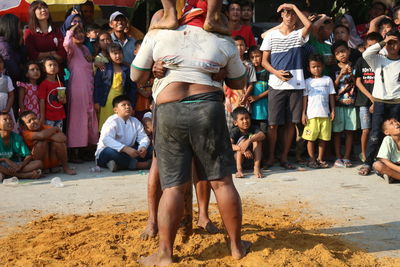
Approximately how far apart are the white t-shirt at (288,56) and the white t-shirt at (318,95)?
17 centimetres

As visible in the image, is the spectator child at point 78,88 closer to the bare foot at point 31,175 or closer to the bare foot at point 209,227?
the bare foot at point 31,175

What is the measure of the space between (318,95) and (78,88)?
338 cm

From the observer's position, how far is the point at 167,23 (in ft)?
12.5

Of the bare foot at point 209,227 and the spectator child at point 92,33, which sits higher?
the spectator child at point 92,33

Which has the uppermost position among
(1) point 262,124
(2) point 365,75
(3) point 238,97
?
(2) point 365,75

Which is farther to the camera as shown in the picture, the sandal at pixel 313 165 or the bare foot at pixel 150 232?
the sandal at pixel 313 165

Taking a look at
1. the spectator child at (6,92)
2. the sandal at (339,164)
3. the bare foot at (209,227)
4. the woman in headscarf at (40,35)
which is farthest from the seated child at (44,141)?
the sandal at (339,164)

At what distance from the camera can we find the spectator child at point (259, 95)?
8.12m

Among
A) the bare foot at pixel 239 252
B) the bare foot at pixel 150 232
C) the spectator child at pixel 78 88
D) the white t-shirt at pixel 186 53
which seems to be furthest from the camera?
the spectator child at pixel 78 88

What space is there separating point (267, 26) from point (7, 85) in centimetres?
482

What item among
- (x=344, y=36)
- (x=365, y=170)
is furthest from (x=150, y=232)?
(x=344, y=36)

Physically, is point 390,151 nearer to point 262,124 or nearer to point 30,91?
point 262,124

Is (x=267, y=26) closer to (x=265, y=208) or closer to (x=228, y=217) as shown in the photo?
(x=265, y=208)

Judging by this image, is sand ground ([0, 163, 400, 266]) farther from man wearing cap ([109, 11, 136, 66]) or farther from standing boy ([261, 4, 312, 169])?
man wearing cap ([109, 11, 136, 66])
